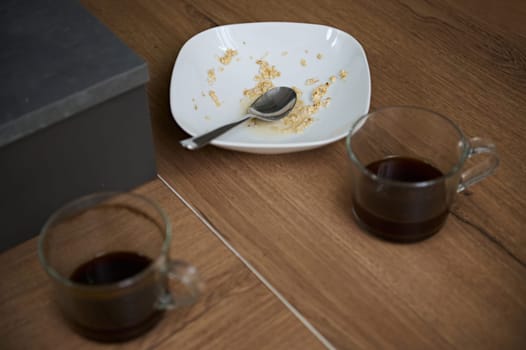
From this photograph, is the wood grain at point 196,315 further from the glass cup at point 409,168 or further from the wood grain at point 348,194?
the glass cup at point 409,168

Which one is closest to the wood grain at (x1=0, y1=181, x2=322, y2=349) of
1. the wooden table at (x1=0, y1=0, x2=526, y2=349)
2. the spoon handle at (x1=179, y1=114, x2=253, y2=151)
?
the wooden table at (x1=0, y1=0, x2=526, y2=349)

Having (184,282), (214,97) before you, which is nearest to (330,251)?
(184,282)

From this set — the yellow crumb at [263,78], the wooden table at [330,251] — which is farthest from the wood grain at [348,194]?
the yellow crumb at [263,78]

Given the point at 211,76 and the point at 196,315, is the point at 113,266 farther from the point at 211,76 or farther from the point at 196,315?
the point at 211,76

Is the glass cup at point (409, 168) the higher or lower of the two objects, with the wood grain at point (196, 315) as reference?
higher

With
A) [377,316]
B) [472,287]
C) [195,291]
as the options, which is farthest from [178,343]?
[472,287]

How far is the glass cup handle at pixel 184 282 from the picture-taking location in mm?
676

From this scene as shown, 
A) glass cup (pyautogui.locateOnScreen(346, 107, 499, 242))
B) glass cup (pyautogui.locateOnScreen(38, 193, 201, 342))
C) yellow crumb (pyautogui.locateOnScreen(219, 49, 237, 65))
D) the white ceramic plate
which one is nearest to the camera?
glass cup (pyautogui.locateOnScreen(38, 193, 201, 342))

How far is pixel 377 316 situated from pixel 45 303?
354 mm

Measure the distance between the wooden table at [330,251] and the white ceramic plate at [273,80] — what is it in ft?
0.12

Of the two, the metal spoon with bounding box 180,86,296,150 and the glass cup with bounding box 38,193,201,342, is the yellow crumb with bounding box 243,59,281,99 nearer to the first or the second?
the metal spoon with bounding box 180,86,296,150

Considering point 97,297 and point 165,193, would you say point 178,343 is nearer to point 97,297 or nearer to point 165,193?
point 97,297

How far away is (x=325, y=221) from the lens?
2.78ft

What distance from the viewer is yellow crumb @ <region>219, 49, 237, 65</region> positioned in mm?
1040
